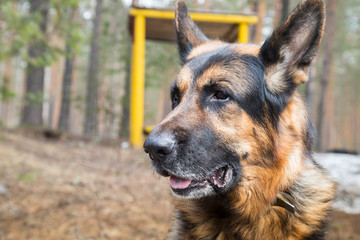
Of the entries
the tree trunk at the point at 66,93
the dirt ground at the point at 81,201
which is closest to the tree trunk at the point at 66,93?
the tree trunk at the point at 66,93

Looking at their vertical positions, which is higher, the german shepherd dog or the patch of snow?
the german shepherd dog

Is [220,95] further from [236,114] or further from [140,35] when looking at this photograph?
[140,35]

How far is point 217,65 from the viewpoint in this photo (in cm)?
257

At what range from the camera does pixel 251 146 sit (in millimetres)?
2381

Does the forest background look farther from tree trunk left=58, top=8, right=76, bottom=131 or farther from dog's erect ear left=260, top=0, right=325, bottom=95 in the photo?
dog's erect ear left=260, top=0, right=325, bottom=95

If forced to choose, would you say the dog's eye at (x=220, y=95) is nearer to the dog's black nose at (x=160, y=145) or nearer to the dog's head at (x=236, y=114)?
the dog's head at (x=236, y=114)

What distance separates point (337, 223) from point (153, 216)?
282 cm

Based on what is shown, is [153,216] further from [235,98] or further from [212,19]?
[212,19]

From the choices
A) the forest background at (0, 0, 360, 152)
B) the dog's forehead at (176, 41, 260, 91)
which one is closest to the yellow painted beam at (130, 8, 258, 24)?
the forest background at (0, 0, 360, 152)

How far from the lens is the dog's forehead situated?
253cm

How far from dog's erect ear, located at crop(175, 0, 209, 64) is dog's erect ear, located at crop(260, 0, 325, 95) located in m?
0.86

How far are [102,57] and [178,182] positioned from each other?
79.6 feet

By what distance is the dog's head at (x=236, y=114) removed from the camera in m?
2.26

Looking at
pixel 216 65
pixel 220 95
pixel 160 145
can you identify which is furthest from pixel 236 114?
pixel 160 145
